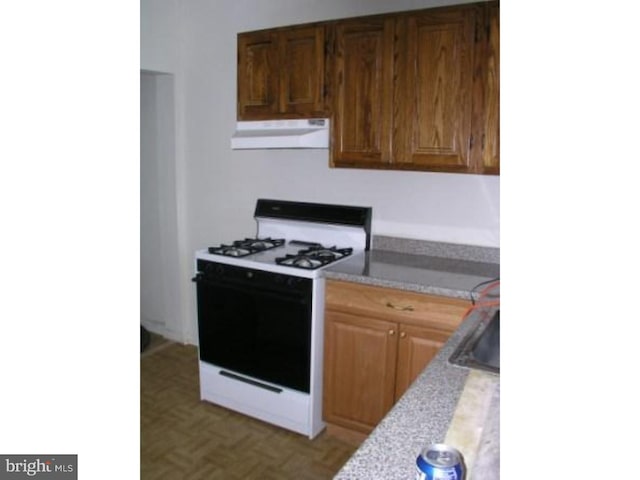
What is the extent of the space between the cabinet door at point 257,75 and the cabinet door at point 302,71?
2.3 inches

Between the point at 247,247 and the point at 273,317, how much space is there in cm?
55

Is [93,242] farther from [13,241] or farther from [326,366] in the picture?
[326,366]

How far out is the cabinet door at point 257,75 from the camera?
2.83m

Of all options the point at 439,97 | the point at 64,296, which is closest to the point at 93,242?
the point at 64,296

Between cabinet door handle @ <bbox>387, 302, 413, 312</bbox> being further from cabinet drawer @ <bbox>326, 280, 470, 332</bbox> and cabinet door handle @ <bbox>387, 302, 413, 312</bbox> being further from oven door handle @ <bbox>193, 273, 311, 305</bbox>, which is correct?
oven door handle @ <bbox>193, 273, 311, 305</bbox>

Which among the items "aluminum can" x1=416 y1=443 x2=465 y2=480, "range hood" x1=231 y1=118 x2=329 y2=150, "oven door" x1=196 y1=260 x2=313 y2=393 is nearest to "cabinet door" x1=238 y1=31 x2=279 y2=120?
"range hood" x1=231 y1=118 x2=329 y2=150

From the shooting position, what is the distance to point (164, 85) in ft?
12.2

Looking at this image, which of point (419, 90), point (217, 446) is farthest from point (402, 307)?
point (217, 446)

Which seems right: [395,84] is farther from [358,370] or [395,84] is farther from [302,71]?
[358,370]

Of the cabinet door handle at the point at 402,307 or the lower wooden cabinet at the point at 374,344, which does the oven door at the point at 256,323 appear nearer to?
the lower wooden cabinet at the point at 374,344

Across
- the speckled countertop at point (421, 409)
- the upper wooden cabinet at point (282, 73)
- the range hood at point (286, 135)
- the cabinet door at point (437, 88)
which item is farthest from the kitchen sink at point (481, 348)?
the upper wooden cabinet at point (282, 73)

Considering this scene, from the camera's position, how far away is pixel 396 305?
2408mm

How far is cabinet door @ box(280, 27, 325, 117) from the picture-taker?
2678 mm
